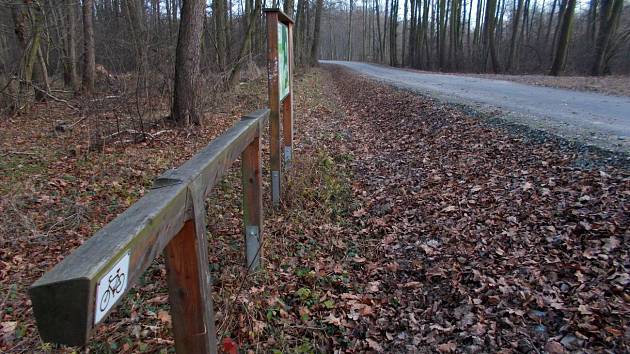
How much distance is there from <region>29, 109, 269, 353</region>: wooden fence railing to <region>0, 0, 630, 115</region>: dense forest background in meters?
7.46

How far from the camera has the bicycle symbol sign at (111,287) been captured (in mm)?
1125

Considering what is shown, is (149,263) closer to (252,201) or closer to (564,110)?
(252,201)

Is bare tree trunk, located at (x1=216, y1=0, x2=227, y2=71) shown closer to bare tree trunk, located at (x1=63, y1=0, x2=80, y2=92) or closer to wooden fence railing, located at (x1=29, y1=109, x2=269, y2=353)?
bare tree trunk, located at (x1=63, y1=0, x2=80, y2=92)

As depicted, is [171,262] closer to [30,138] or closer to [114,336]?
[114,336]

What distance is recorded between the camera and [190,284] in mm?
1854

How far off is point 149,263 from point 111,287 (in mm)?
289

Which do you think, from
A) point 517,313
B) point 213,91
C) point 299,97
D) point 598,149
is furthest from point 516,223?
point 299,97

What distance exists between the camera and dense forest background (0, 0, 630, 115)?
32.6 ft

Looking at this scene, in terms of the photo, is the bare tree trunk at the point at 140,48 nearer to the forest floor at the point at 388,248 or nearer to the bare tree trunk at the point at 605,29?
the forest floor at the point at 388,248

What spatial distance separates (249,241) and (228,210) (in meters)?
1.62

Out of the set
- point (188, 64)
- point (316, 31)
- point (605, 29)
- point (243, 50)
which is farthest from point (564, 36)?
point (188, 64)

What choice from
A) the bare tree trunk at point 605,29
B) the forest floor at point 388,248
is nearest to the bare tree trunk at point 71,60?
the forest floor at point 388,248

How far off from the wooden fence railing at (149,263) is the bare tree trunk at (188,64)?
22.3 feet

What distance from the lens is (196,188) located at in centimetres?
196
